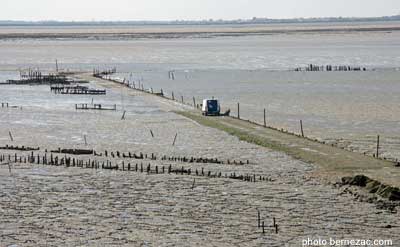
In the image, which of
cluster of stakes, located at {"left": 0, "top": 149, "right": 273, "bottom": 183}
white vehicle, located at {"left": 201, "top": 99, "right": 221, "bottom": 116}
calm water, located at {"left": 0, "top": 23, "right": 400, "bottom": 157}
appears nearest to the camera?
cluster of stakes, located at {"left": 0, "top": 149, "right": 273, "bottom": 183}

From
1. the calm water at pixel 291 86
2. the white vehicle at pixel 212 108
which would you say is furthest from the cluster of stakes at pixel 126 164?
the white vehicle at pixel 212 108

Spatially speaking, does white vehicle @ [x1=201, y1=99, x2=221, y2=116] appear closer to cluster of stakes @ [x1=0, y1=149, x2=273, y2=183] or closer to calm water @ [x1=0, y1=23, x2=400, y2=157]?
calm water @ [x1=0, y1=23, x2=400, y2=157]

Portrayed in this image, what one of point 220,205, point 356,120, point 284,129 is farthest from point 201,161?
point 356,120

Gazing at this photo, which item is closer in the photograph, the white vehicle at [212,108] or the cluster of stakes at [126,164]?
the cluster of stakes at [126,164]

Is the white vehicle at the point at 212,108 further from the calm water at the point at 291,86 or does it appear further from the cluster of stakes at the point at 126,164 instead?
the cluster of stakes at the point at 126,164

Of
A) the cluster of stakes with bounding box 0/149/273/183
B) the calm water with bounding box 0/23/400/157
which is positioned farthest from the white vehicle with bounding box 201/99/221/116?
the cluster of stakes with bounding box 0/149/273/183

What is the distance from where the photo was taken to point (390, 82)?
68750 mm

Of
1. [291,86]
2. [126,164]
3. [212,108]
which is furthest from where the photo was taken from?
[291,86]

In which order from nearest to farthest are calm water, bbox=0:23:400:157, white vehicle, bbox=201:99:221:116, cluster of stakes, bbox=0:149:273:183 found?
cluster of stakes, bbox=0:149:273:183, calm water, bbox=0:23:400:157, white vehicle, bbox=201:99:221:116

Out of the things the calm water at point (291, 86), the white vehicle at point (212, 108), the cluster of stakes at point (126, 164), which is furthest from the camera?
the white vehicle at point (212, 108)

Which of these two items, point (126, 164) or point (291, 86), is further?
point (291, 86)

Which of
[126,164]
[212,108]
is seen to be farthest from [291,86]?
[126,164]

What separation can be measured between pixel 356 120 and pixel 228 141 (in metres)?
10.5

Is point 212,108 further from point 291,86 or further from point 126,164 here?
point 291,86
